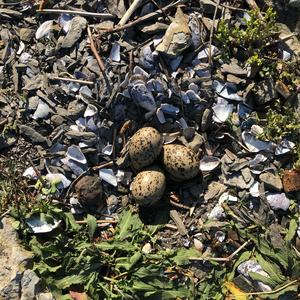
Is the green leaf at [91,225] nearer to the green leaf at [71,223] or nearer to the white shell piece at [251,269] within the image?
the green leaf at [71,223]

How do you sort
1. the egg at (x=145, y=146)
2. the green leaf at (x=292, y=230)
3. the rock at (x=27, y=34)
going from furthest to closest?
1. the rock at (x=27, y=34)
2. the green leaf at (x=292, y=230)
3. the egg at (x=145, y=146)

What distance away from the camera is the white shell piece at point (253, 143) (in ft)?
13.1

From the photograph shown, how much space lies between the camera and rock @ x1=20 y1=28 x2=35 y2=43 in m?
4.15

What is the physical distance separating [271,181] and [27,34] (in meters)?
2.03

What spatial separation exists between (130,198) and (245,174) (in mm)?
844

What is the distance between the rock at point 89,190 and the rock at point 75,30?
0.97 metres

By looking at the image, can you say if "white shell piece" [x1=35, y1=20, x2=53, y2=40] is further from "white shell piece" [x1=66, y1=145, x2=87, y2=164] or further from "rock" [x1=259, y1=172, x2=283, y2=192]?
"rock" [x1=259, y1=172, x2=283, y2=192]

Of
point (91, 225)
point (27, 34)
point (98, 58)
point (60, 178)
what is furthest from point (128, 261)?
point (27, 34)

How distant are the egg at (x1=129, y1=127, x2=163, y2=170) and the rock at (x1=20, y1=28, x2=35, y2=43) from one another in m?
1.06

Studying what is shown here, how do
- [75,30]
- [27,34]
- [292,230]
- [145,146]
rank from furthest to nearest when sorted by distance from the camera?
[27,34] < [75,30] < [292,230] < [145,146]

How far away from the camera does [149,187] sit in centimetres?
387

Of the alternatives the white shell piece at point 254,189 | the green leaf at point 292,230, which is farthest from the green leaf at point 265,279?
the white shell piece at point 254,189

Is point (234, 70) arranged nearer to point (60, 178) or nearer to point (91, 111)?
point (91, 111)

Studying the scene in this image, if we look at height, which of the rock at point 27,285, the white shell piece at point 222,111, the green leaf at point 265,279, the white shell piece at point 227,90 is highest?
the white shell piece at point 227,90
